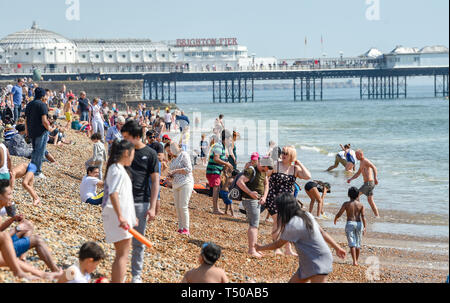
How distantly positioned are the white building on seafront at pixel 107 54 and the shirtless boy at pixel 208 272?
74.5m

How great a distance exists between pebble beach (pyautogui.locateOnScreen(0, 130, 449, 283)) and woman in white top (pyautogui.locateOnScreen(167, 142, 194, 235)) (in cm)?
24

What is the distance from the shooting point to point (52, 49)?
302ft

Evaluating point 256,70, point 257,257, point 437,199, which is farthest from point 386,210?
point 256,70

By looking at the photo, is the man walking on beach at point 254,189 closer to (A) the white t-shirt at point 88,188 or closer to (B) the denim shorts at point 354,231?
(B) the denim shorts at point 354,231

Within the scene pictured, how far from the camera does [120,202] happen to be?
5422mm

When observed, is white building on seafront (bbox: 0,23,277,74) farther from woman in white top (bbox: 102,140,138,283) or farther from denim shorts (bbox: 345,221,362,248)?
woman in white top (bbox: 102,140,138,283)

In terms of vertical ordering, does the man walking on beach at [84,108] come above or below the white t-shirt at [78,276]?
above

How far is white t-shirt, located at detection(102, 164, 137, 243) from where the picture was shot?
5.39 m

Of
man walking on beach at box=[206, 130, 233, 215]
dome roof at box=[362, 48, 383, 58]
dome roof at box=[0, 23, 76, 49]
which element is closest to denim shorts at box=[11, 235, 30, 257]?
man walking on beach at box=[206, 130, 233, 215]

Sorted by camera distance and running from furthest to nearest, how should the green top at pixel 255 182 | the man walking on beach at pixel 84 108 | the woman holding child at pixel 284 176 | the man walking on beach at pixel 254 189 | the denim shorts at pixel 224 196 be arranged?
the man walking on beach at pixel 84 108, the denim shorts at pixel 224 196, the green top at pixel 255 182, the man walking on beach at pixel 254 189, the woman holding child at pixel 284 176

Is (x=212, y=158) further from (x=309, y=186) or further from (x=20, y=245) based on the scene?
(x=20, y=245)

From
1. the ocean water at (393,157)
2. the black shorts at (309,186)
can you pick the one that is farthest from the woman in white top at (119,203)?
the ocean water at (393,157)

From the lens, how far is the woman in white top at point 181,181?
8.66 meters

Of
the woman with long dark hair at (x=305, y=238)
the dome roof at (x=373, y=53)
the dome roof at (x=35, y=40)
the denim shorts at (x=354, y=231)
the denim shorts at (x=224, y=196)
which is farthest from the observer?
the dome roof at (x=373, y=53)
